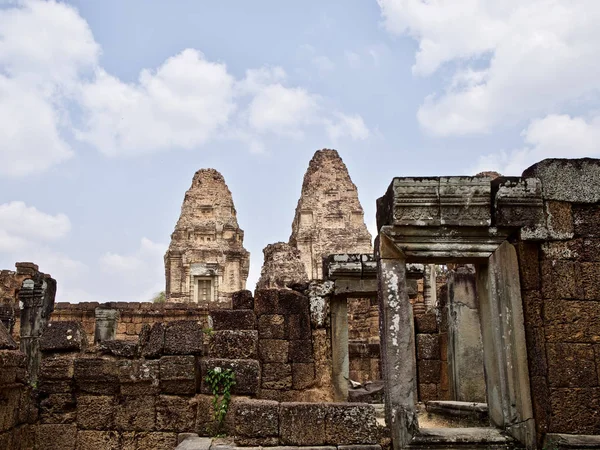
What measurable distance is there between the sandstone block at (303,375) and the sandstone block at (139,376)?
2.75m

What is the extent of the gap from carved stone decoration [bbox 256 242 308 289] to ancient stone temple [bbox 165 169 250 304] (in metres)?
13.7

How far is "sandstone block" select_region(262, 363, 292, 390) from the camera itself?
9688mm

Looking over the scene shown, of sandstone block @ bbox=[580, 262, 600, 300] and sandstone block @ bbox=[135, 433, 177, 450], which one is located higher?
sandstone block @ bbox=[580, 262, 600, 300]

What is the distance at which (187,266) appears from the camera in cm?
3553

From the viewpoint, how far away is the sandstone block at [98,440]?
303 inches

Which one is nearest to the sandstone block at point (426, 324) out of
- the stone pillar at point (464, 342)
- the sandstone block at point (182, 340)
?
the stone pillar at point (464, 342)

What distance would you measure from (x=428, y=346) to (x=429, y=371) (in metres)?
0.46

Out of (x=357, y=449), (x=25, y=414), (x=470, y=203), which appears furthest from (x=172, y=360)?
(x=470, y=203)

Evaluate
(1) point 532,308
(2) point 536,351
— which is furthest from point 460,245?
(2) point 536,351

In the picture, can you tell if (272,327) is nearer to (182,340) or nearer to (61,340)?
(182,340)

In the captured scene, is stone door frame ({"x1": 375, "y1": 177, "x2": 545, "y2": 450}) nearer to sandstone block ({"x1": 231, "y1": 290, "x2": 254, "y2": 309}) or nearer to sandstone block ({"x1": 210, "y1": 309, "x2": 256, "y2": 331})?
sandstone block ({"x1": 210, "y1": 309, "x2": 256, "y2": 331})

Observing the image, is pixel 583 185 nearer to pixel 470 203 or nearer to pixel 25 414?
pixel 470 203

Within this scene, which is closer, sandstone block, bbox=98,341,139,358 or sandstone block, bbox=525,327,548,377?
sandstone block, bbox=525,327,548,377

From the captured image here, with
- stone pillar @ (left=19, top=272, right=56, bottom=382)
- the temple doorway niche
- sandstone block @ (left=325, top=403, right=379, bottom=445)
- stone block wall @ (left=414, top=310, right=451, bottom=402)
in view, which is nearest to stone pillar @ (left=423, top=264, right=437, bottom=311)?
stone block wall @ (left=414, top=310, right=451, bottom=402)
